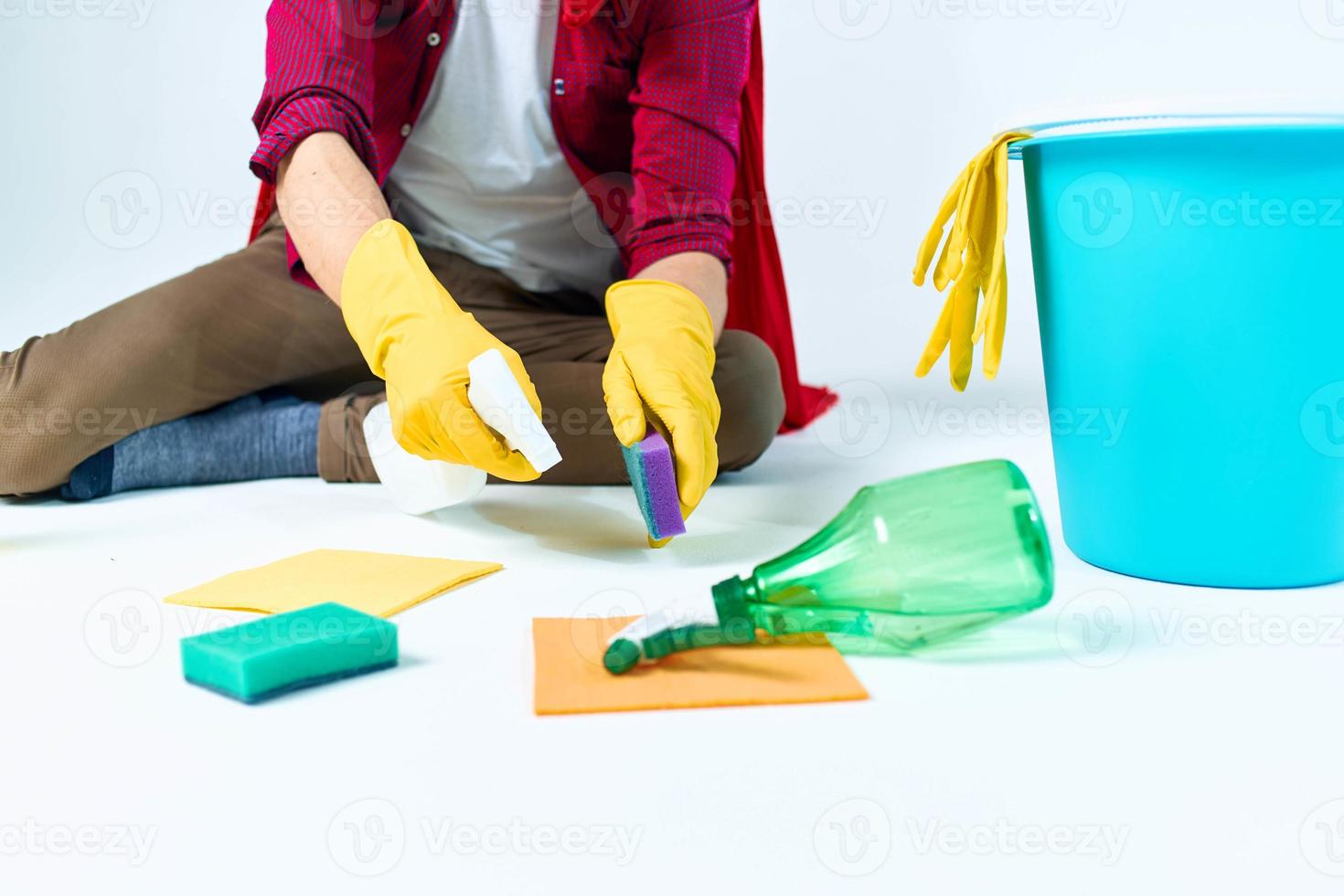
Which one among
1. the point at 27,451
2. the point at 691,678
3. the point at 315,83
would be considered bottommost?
the point at 691,678

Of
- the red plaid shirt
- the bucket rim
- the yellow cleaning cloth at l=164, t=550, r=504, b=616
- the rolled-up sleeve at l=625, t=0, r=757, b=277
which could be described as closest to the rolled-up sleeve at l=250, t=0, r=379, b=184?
the red plaid shirt

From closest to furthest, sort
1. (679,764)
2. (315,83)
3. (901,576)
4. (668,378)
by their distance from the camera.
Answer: (679,764) → (901,576) → (668,378) → (315,83)

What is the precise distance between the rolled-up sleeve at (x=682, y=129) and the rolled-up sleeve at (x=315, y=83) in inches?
11.7

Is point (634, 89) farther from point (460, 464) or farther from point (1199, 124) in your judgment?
point (1199, 124)

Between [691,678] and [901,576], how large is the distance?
149 millimetres

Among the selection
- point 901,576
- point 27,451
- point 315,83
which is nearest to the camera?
point 901,576

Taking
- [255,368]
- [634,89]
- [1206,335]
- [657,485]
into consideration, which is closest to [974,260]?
[1206,335]

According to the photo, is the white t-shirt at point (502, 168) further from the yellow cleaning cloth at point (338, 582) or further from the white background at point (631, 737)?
Result: the yellow cleaning cloth at point (338, 582)

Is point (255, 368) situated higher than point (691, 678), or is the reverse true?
point (255, 368)

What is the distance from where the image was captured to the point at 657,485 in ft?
3.32

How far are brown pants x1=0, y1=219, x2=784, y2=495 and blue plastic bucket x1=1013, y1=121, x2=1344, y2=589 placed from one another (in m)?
0.51

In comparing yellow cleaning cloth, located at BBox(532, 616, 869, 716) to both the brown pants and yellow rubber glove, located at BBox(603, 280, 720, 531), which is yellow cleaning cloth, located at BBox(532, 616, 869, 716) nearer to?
yellow rubber glove, located at BBox(603, 280, 720, 531)

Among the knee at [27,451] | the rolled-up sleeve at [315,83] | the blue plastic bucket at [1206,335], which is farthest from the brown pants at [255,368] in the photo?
the blue plastic bucket at [1206,335]

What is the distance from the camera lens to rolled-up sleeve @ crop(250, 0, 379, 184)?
124 cm
